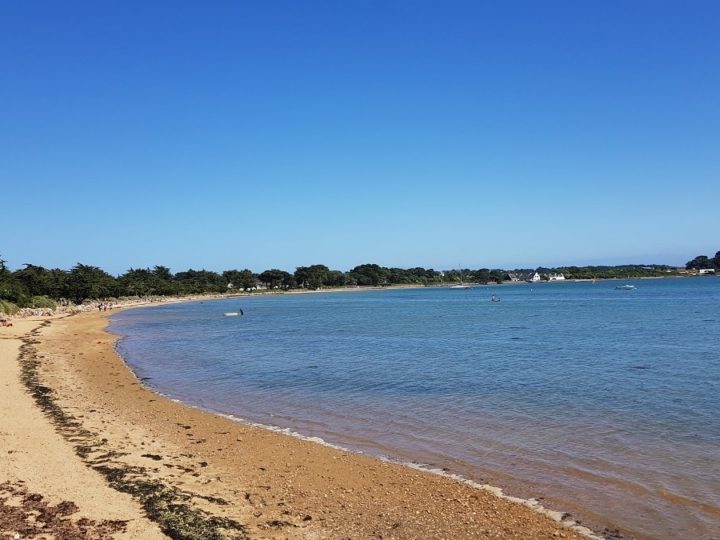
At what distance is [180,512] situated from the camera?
25.6ft

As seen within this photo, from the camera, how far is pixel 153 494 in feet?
27.8

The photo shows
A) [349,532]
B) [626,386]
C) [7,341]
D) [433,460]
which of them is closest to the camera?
[349,532]

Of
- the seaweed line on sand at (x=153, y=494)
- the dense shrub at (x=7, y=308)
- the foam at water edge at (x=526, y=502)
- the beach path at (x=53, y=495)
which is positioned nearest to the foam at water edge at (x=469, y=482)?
the foam at water edge at (x=526, y=502)

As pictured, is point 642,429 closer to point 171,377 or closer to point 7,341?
point 171,377

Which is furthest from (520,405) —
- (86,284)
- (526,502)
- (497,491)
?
(86,284)

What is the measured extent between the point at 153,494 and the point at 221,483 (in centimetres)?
130

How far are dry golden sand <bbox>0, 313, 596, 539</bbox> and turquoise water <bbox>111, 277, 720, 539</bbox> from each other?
4.07 ft

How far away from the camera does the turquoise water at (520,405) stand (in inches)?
386

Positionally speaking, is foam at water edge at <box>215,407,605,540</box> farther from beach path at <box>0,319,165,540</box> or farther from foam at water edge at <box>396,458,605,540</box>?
beach path at <box>0,319,165,540</box>

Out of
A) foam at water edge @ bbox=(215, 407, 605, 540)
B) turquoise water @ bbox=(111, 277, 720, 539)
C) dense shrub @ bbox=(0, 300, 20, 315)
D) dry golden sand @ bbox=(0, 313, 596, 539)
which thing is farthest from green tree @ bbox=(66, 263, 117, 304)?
foam at water edge @ bbox=(215, 407, 605, 540)

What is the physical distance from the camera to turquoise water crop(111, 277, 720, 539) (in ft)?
32.2

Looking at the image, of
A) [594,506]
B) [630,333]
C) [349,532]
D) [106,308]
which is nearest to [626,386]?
[594,506]

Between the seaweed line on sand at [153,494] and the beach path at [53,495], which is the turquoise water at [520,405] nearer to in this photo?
the seaweed line on sand at [153,494]

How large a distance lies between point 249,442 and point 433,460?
418 centimetres
